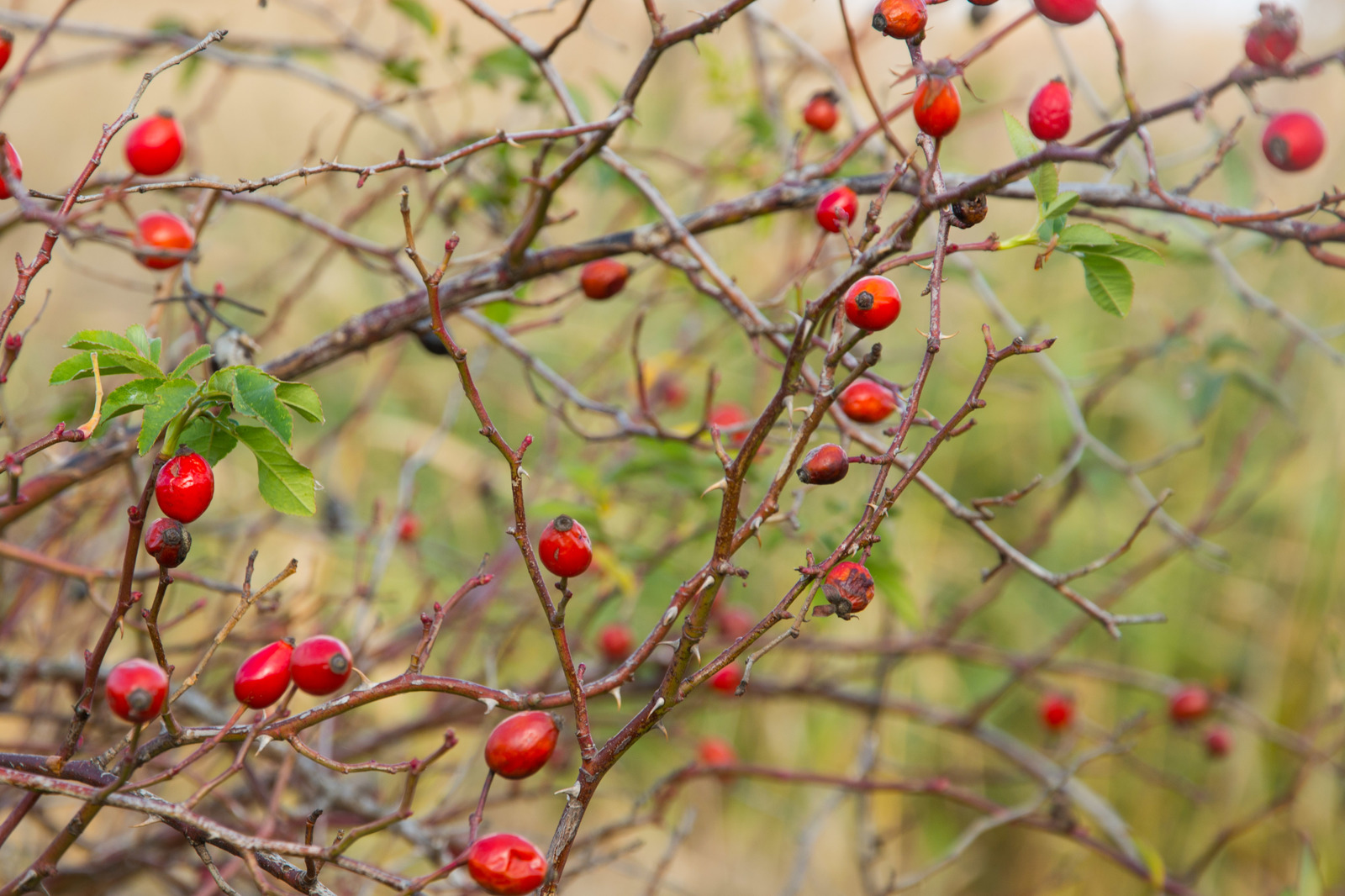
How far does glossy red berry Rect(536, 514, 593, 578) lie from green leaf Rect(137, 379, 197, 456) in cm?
29

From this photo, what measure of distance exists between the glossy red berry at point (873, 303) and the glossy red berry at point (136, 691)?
1.76ft

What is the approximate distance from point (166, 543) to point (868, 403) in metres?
0.62

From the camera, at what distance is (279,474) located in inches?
31.0

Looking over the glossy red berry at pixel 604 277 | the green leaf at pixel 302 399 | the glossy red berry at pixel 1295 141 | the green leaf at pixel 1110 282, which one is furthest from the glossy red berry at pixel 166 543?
the glossy red berry at pixel 1295 141

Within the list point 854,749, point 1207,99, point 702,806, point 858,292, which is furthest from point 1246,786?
point 858,292

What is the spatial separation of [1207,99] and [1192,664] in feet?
8.81

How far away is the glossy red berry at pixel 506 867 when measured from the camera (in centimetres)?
72

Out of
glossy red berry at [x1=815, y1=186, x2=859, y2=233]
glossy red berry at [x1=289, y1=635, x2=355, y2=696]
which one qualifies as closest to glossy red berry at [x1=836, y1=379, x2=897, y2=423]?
glossy red berry at [x1=815, y1=186, x2=859, y2=233]

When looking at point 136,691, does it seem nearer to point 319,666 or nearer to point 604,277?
point 319,666

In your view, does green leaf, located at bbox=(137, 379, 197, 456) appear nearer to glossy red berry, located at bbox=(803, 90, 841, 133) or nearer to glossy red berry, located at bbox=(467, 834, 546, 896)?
glossy red berry, located at bbox=(467, 834, 546, 896)

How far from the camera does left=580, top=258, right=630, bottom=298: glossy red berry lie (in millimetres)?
1201

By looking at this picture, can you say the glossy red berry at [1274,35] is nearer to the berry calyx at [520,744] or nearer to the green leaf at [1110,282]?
the green leaf at [1110,282]

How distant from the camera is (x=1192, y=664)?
10.2ft

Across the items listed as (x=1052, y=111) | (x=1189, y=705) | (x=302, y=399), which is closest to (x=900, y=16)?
(x=1052, y=111)
